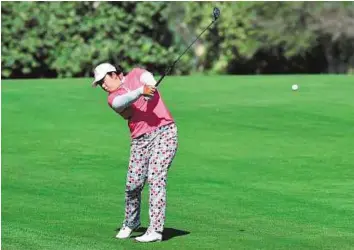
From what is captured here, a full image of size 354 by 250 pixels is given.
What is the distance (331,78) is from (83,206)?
15354 mm

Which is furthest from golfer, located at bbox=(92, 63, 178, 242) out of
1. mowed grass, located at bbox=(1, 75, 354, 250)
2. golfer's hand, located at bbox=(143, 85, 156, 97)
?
mowed grass, located at bbox=(1, 75, 354, 250)

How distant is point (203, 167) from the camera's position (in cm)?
1648

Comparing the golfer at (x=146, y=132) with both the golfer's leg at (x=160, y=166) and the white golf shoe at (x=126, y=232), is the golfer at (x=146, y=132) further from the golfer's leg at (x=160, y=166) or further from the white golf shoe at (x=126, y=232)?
the white golf shoe at (x=126, y=232)

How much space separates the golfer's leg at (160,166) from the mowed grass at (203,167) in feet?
1.30

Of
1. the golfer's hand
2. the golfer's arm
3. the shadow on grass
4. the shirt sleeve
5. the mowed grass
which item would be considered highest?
the shirt sleeve

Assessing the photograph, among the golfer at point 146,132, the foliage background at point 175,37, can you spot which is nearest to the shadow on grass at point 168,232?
the golfer at point 146,132

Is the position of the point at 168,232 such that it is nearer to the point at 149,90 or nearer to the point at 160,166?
the point at 160,166

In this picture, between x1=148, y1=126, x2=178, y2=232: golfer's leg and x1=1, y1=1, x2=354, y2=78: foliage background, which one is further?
x1=1, y1=1, x2=354, y2=78: foliage background

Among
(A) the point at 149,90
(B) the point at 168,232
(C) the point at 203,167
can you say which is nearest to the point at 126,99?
(A) the point at 149,90

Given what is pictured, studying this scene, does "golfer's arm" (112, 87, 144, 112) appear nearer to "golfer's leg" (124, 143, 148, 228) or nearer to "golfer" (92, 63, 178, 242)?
"golfer" (92, 63, 178, 242)

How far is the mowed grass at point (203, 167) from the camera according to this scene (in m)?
11.7

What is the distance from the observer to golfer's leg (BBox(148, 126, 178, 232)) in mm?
10750

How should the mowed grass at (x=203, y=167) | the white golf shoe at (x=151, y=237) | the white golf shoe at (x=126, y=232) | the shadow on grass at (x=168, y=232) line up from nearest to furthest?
the white golf shoe at (x=151, y=237), the white golf shoe at (x=126, y=232), the shadow on grass at (x=168, y=232), the mowed grass at (x=203, y=167)

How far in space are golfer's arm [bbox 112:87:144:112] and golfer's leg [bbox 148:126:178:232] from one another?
0.48m
